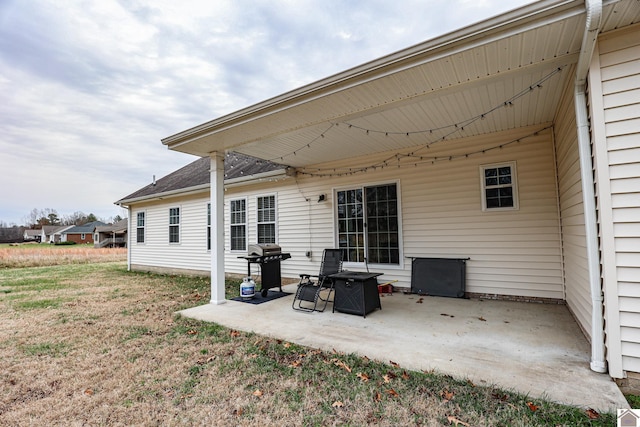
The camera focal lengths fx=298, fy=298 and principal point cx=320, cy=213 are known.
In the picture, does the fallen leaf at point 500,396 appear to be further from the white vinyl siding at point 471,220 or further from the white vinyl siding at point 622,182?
the white vinyl siding at point 471,220

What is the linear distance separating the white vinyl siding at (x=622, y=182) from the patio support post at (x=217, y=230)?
16.6 ft

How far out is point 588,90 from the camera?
2.52 metres

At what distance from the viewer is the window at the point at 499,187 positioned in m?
5.02

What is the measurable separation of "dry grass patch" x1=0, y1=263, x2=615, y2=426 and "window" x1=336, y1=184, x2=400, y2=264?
11.3 feet

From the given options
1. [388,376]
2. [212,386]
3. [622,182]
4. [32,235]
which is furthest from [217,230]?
[32,235]

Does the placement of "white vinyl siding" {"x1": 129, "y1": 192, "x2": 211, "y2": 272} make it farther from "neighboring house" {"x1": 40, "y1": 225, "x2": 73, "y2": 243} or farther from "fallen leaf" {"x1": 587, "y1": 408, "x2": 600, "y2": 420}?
"neighboring house" {"x1": 40, "y1": 225, "x2": 73, "y2": 243}

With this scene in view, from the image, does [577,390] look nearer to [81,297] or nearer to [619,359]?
[619,359]

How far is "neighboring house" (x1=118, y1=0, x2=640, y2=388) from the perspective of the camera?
2.32 metres

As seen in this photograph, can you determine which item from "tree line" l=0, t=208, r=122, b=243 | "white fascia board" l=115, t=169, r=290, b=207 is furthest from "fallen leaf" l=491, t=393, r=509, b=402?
"tree line" l=0, t=208, r=122, b=243

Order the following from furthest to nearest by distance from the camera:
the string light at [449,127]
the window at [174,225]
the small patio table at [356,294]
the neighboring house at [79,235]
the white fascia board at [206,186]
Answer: the neighboring house at [79,235]
the window at [174,225]
the white fascia board at [206,186]
the small patio table at [356,294]
the string light at [449,127]

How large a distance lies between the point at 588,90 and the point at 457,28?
4.04ft

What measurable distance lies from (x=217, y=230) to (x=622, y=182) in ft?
17.1

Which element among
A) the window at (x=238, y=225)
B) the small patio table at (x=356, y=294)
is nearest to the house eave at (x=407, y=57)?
the small patio table at (x=356, y=294)

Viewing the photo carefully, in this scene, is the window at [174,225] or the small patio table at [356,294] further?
the window at [174,225]
